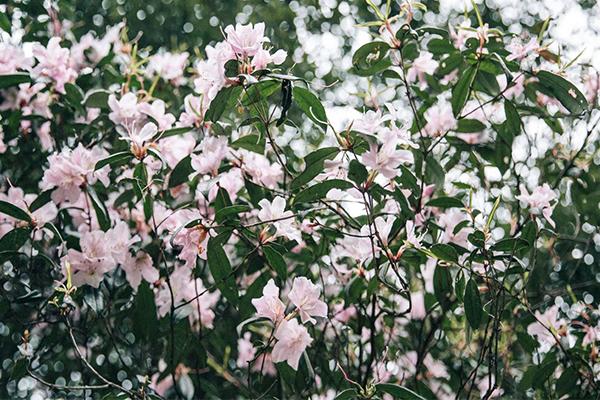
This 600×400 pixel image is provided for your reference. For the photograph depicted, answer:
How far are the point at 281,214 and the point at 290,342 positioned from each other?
21 cm

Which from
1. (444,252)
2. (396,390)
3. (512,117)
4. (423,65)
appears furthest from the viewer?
(423,65)

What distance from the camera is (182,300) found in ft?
5.04

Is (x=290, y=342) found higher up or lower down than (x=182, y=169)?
lower down

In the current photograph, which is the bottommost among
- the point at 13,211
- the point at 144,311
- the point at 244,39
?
the point at 144,311

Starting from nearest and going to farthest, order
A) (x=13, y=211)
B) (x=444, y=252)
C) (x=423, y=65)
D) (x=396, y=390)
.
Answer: (x=396, y=390) → (x=444, y=252) → (x=13, y=211) → (x=423, y=65)

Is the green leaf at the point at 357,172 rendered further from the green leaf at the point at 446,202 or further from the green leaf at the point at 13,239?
the green leaf at the point at 13,239

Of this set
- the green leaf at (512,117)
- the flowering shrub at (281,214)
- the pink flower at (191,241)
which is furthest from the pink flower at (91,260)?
the green leaf at (512,117)

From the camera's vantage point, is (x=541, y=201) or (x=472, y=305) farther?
(x=541, y=201)

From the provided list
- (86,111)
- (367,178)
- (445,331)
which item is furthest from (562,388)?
(86,111)

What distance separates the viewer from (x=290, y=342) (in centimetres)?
120

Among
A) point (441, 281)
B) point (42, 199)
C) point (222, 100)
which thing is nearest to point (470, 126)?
point (441, 281)

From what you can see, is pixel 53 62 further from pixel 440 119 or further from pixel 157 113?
pixel 440 119

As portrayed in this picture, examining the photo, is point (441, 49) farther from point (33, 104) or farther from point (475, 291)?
point (33, 104)

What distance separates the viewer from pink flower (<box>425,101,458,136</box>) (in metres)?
1.58
